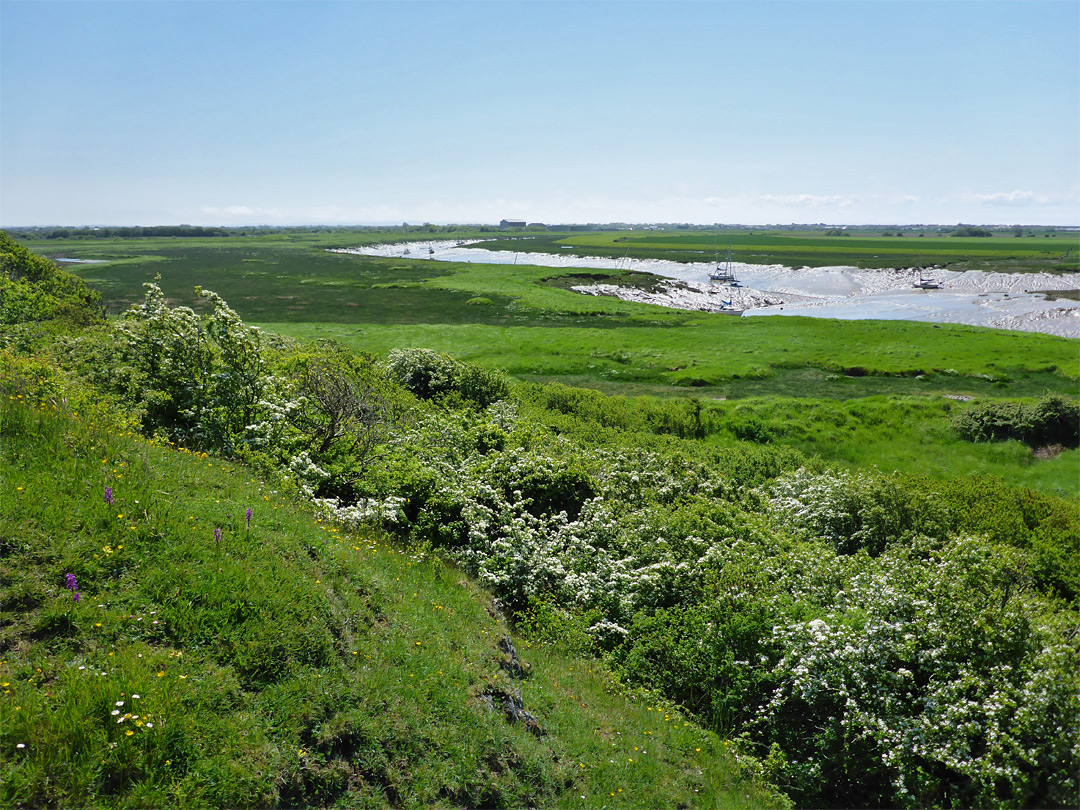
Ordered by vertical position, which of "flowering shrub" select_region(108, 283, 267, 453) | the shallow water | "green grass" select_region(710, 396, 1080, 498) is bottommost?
"green grass" select_region(710, 396, 1080, 498)

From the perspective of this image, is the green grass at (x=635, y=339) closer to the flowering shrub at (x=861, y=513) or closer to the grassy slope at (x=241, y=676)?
the flowering shrub at (x=861, y=513)

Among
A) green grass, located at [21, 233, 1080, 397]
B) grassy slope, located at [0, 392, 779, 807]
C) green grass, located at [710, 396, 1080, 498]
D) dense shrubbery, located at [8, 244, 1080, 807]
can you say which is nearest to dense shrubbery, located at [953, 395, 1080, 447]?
green grass, located at [710, 396, 1080, 498]

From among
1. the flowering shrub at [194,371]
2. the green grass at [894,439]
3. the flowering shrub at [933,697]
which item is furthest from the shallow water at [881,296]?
the flowering shrub at [194,371]

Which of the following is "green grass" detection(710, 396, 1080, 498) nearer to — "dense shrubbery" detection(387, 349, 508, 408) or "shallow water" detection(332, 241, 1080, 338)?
"dense shrubbery" detection(387, 349, 508, 408)

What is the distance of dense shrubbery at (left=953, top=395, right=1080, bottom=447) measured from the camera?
30609 mm

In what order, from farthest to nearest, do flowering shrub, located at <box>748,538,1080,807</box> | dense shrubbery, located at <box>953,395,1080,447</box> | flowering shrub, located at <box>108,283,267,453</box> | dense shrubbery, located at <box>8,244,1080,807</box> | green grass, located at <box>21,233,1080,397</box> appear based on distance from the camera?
green grass, located at <box>21,233,1080,397</box> < dense shrubbery, located at <box>953,395,1080,447</box> < flowering shrub, located at <box>108,283,267,453</box> < dense shrubbery, located at <box>8,244,1080,807</box> < flowering shrub, located at <box>748,538,1080,807</box>

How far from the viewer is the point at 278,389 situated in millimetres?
18094

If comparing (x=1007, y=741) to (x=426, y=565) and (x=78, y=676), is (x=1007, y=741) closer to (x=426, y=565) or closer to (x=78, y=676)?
(x=426, y=565)

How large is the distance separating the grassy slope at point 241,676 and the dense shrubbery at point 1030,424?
31.1 m

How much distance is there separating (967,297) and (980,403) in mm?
76380

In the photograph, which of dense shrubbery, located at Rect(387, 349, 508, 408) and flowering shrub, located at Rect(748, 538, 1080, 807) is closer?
flowering shrub, located at Rect(748, 538, 1080, 807)

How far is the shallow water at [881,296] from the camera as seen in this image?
254 feet

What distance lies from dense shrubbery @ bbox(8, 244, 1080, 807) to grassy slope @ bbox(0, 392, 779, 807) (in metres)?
1.97

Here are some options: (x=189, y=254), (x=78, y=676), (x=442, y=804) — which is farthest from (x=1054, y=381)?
(x=189, y=254)
